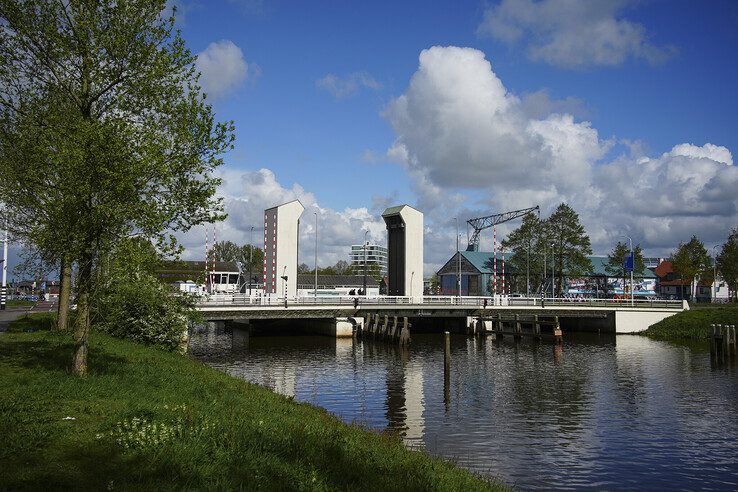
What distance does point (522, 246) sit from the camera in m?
90.2

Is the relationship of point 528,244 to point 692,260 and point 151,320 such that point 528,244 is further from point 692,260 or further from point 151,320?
point 151,320

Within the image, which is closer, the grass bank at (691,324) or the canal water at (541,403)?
the canal water at (541,403)

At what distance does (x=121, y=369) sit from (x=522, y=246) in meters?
76.6

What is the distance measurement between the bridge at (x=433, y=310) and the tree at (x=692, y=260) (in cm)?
3232

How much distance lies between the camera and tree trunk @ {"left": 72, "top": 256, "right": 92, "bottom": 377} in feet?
56.6

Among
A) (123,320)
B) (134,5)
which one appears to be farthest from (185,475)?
(123,320)

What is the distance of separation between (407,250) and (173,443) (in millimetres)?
58855

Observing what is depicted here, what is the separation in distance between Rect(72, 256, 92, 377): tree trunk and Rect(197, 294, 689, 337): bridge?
3376 cm

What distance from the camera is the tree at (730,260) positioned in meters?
92.9

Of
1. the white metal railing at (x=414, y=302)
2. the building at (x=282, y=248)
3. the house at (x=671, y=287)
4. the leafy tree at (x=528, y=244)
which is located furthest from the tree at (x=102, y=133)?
the house at (x=671, y=287)

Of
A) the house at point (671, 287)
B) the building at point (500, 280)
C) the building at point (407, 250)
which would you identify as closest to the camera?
the building at point (407, 250)

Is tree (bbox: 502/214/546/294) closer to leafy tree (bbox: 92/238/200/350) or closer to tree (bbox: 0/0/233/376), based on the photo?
leafy tree (bbox: 92/238/200/350)

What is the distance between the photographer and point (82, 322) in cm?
1714

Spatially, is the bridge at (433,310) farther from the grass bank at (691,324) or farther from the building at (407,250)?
the building at (407,250)
